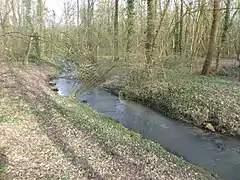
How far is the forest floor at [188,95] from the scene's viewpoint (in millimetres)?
16109

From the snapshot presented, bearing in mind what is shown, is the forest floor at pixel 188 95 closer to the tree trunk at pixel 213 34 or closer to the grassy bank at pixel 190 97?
the grassy bank at pixel 190 97

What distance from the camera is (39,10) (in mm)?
35125

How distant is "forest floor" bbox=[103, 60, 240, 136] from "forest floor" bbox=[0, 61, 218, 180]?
4.98 metres

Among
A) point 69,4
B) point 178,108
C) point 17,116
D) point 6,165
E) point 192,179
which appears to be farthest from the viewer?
point 69,4

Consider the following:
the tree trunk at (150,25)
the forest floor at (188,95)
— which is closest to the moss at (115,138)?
the forest floor at (188,95)

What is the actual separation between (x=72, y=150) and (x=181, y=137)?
610 cm

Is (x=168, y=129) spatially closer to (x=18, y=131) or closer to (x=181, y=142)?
(x=181, y=142)

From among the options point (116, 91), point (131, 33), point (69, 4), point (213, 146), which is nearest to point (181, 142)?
point (213, 146)

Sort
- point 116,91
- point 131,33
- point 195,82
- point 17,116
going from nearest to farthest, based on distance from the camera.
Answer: point 17,116
point 195,82
point 116,91
point 131,33

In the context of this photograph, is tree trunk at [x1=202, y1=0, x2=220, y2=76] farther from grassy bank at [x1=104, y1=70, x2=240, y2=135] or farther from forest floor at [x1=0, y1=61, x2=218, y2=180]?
forest floor at [x1=0, y1=61, x2=218, y2=180]

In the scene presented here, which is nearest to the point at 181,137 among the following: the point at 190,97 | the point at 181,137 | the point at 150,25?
the point at 181,137

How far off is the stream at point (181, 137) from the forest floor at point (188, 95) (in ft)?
2.20

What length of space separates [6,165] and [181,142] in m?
7.90

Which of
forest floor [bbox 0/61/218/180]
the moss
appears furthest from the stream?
forest floor [bbox 0/61/218/180]
